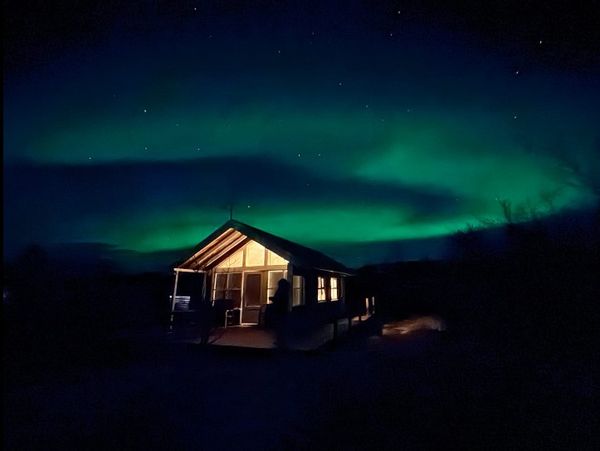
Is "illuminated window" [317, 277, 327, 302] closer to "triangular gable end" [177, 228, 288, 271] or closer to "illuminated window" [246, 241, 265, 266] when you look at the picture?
"triangular gable end" [177, 228, 288, 271]

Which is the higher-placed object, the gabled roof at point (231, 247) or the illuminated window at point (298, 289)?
the gabled roof at point (231, 247)

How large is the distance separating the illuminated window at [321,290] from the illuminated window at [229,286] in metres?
4.18

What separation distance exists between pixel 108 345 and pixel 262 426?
556cm

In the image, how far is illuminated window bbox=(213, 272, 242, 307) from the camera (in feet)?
52.0

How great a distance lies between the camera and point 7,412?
5113 mm

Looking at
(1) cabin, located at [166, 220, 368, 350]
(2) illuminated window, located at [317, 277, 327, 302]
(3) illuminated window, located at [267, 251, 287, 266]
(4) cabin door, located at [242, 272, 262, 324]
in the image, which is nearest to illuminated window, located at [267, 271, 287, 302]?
(1) cabin, located at [166, 220, 368, 350]

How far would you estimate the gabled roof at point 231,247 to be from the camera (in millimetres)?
12273

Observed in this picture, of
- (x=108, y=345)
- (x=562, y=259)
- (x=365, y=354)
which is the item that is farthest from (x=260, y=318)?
(x=562, y=259)

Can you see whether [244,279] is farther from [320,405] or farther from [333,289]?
[320,405]

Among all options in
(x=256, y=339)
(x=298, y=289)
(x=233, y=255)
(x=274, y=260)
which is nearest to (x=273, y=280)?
(x=274, y=260)

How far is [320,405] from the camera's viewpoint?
17.9ft

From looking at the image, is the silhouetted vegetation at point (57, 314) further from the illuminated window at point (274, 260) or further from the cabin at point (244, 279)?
the illuminated window at point (274, 260)

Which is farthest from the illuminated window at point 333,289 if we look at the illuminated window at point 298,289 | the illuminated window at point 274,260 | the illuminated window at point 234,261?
the illuminated window at point 234,261

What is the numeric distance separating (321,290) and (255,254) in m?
4.67
